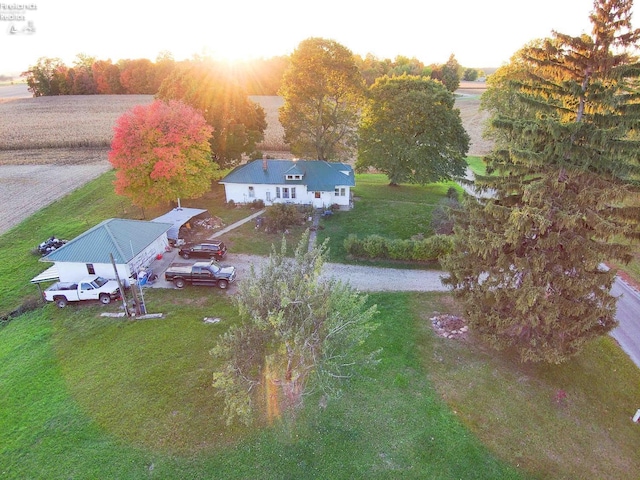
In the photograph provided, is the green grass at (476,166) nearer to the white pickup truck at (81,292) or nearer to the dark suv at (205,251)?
the dark suv at (205,251)

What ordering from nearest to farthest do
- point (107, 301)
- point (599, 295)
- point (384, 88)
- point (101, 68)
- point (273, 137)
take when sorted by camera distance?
point (599, 295), point (107, 301), point (384, 88), point (273, 137), point (101, 68)

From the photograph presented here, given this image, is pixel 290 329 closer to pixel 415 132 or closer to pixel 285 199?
pixel 285 199

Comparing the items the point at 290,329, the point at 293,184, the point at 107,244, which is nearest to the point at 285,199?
the point at 293,184

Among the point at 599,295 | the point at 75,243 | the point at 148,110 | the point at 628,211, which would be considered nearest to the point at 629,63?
the point at 628,211

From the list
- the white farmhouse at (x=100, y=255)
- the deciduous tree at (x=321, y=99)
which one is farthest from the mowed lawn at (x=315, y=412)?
the deciduous tree at (x=321, y=99)

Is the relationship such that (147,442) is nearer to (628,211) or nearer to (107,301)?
(107,301)

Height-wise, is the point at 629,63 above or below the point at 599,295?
above
